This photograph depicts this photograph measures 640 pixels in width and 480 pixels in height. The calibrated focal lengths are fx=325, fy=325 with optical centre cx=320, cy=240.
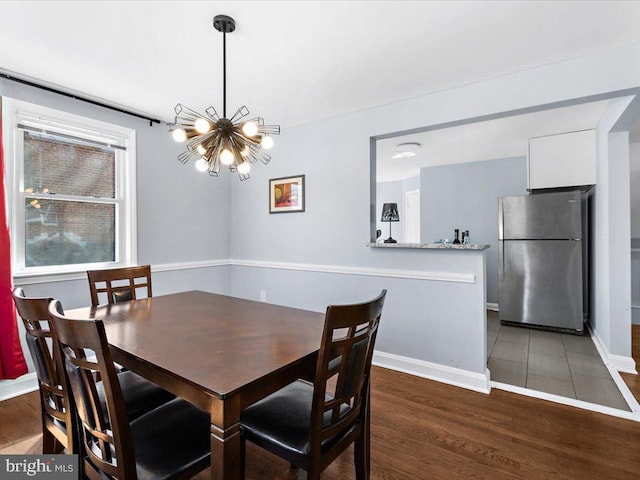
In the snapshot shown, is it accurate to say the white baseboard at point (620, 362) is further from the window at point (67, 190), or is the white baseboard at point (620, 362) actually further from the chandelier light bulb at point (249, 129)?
the window at point (67, 190)

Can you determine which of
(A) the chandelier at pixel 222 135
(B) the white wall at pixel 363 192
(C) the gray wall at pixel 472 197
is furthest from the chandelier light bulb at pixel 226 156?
(C) the gray wall at pixel 472 197

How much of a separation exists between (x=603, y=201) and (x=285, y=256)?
314 cm

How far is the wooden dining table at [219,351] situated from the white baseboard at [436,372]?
4.66ft

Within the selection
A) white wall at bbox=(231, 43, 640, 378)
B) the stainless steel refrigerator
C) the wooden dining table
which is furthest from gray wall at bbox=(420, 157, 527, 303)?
the wooden dining table

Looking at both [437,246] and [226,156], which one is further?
[437,246]

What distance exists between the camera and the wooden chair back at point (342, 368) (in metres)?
1.11

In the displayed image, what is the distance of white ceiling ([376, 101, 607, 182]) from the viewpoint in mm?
3154

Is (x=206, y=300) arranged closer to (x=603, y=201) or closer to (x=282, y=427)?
(x=282, y=427)

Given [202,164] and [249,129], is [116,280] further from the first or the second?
[249,129]

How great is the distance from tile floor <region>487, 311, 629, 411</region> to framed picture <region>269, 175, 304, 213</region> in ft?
7.90

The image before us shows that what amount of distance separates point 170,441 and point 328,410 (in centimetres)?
59

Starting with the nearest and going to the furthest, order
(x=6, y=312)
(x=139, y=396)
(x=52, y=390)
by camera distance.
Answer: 1. (x=52, y=390)
2. (x=139, y=396)
3. (x=6, y=312)

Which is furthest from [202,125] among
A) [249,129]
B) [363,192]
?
[363,192]

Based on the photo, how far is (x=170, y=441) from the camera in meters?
1.19
